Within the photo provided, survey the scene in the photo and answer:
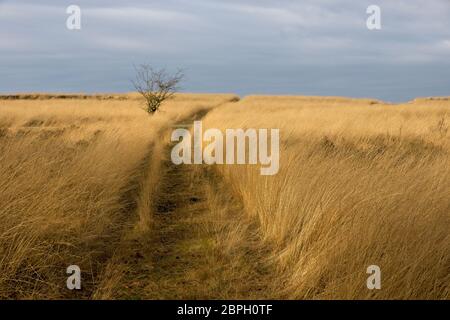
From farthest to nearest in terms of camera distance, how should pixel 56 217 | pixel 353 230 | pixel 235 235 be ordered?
1. pixel 235 235
2. pixel 56 217
3. pixel 353 230

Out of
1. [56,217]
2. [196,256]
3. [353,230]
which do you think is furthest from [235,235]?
[56,217]

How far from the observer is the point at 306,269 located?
362 cm

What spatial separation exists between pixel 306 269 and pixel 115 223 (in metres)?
2.75

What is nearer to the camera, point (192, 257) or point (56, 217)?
point (192, 257)

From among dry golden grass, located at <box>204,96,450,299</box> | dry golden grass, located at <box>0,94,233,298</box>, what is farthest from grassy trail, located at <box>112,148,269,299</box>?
dry golden grass, located at <box>0,94,233,298</box>

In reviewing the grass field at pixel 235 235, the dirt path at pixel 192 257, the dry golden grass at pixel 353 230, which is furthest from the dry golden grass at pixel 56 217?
the dry golden grass at pixel 353 230

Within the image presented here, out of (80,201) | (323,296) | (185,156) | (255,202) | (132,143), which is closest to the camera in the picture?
(323,296)

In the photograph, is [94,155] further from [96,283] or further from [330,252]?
[330,252]

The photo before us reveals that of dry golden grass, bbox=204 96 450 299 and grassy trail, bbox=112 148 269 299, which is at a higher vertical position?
dry golden grass, bbox=204 96 450 299

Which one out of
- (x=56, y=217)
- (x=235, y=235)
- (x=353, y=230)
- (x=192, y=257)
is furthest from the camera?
(x=235, y=235)

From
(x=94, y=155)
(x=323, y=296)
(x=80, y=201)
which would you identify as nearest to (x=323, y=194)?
(x=323, y=296)

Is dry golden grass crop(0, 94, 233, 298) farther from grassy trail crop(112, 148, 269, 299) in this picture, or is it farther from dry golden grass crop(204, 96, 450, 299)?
dry golden grass crop(204, 96, 450, 299)

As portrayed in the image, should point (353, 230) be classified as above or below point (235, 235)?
above

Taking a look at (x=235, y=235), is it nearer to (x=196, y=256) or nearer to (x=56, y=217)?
(x=196, y=256)
